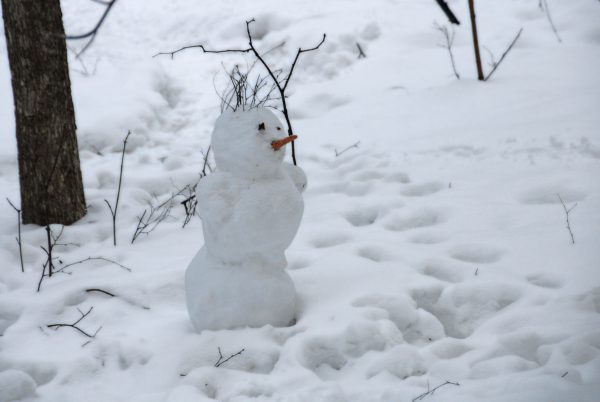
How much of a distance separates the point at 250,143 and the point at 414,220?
4.82ft

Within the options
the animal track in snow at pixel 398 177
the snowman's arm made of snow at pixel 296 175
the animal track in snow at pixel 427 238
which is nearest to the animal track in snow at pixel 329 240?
the animal track in snow at pixel 427 238

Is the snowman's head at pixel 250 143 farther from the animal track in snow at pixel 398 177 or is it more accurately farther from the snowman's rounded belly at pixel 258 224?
the animal track in snow at pixel 398 177

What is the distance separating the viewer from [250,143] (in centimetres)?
230

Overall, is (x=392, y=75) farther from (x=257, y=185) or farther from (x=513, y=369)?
(x=513, y=369)

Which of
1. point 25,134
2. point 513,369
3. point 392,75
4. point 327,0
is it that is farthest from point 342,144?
point 327,0

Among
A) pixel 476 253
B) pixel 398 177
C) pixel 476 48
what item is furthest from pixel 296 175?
pixel 476 48

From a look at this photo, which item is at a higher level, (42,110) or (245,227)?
(42,110)

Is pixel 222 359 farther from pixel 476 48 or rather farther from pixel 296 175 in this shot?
pixel 476 48

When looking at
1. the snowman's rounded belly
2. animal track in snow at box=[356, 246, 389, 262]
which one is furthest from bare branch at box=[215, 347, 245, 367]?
animal track in snow at box=[356, 246, 389, 262]

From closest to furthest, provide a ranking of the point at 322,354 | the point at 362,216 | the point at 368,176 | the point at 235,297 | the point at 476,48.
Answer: the point at 322,354
the point at 235,297
the point at 362,216
the point at 368,176
the point at 476,48

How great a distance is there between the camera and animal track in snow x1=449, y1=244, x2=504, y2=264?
2848 mm

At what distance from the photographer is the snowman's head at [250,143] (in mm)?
2303

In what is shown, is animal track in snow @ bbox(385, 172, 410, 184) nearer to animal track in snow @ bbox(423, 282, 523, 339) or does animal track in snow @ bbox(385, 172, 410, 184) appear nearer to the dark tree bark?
animal track in snow @ bbox(423, 282, 523, 339)

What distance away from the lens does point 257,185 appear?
2328 mm
